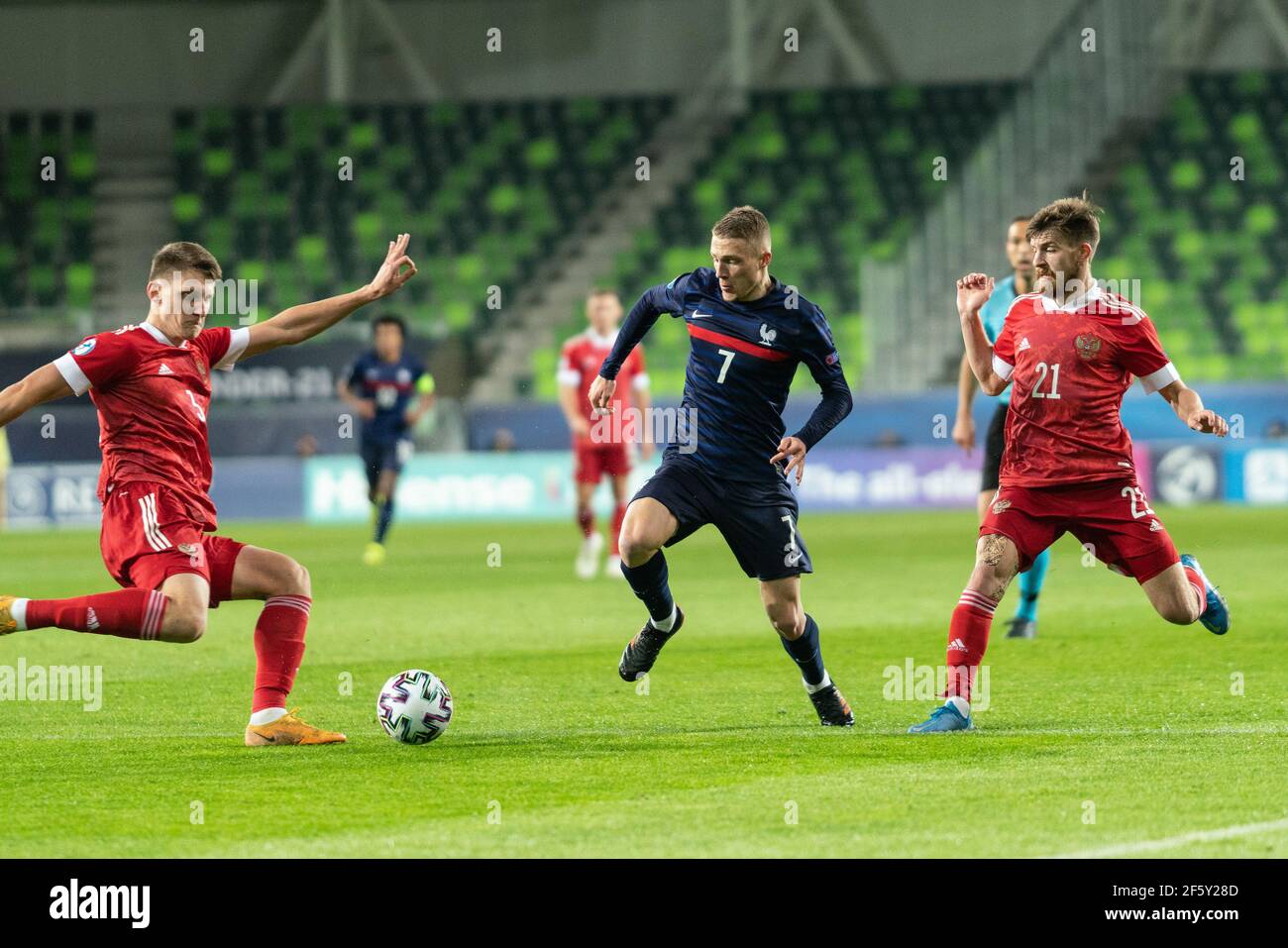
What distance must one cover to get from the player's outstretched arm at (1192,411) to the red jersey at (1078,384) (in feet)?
0.16

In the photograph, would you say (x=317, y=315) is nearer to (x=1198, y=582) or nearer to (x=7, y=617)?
(x=7, y=617)

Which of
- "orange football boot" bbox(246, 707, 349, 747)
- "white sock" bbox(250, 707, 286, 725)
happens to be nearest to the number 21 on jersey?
"orange football boot" bbox(246, 707, 349, 747)

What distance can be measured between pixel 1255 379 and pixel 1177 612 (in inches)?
874

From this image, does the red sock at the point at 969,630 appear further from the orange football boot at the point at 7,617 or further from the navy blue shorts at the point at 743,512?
the orange football boot at the point at 7,617

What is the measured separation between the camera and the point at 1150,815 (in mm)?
5242

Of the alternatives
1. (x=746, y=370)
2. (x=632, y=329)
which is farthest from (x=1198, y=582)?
(x=632, y=329)

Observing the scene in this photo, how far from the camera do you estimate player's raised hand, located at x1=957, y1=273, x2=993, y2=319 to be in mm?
6715

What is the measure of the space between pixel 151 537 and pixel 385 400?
1131 centimetres

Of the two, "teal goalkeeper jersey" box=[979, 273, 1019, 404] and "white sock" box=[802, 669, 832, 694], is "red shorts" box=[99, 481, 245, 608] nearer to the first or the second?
"white sock" box=[802, 669, 832, 694]

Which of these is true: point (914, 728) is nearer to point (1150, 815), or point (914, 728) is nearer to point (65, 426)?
point (1150, 815)

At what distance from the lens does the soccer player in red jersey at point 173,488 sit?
6.57m

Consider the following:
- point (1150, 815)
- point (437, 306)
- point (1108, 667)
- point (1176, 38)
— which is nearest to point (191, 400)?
point (1150, 815)

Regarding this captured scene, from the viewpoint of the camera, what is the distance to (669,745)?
268 inches

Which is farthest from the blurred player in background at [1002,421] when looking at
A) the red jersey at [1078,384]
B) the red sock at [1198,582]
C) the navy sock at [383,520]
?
the navy sock at [383,520]
